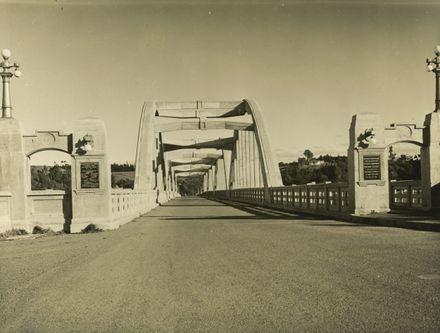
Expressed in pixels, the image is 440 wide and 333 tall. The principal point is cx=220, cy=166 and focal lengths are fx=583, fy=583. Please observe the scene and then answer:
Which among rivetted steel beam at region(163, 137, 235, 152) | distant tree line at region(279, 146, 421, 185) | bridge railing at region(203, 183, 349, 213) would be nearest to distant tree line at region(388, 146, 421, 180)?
distant tree line at region(279, 146, 421, 185)

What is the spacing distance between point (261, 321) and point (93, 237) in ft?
34.0

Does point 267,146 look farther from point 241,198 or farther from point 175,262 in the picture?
point 175,262

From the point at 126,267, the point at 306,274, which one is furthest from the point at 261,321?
the point at 126,267

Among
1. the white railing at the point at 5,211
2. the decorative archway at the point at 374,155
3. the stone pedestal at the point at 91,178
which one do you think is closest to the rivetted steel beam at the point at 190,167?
the decorative archway at the point at 374,155

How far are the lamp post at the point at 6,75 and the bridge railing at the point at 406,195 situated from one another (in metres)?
13.5

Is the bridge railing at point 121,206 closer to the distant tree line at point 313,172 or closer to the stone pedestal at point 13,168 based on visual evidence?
the stone pedestal at point 13,168

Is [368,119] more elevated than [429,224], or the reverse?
[368,119]

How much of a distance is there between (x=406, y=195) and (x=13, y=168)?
13.2 m

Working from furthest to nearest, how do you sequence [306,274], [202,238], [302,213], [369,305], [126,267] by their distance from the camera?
[302,213] < [202,238] < [126,267] < [306,274] < [369,305]

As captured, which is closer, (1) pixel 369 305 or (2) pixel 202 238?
(1) pixel 369 305

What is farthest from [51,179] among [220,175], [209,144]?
[220,175]

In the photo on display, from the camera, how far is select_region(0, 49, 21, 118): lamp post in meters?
17.0

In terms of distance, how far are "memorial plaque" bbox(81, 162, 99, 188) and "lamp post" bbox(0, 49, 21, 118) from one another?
8.88ft

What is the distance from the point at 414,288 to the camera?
602cm
